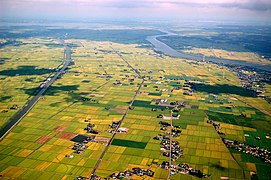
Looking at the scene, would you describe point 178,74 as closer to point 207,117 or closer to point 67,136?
point 207,117

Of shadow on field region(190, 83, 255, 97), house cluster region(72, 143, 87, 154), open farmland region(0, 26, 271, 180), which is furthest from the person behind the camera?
shadow on field region(190, 83, 255, 97)

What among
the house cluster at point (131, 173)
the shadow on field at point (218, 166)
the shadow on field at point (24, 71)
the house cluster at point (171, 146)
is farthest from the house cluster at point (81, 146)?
the shadow on field at point (24, 71)

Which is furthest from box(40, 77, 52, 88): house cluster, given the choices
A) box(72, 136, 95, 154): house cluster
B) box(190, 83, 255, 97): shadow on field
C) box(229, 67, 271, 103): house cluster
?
box(229, 67, 271, 103): house cluster

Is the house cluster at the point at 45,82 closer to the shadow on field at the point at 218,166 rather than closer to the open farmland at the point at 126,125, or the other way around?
the open farmland at the point at 126,125

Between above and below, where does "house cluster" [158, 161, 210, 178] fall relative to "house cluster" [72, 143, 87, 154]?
below

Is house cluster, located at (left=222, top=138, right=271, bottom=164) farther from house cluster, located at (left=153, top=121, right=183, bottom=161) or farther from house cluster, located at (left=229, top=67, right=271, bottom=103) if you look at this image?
house cluster, located at (left=229, top=67, right=271, bottom=103)

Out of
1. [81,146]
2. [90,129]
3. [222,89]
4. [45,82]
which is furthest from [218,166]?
[45,82]
